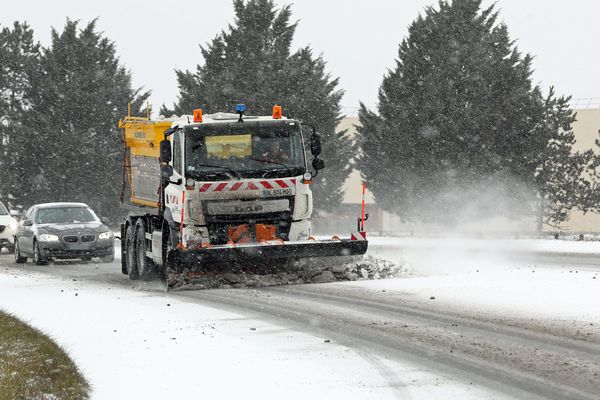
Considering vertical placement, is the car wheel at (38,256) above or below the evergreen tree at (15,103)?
below

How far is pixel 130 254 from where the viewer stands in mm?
20219

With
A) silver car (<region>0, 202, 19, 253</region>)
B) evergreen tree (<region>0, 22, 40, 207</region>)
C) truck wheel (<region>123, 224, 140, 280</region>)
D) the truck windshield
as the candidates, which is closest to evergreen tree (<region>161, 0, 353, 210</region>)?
evergreen tree (<region>0, 22, 40, 207</region>)

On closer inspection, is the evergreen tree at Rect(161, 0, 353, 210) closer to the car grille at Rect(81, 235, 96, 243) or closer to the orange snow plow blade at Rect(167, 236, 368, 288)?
the car grille at Rect(81, 235, 96, 243)

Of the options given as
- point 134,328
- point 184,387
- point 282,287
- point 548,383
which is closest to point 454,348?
point 548,383

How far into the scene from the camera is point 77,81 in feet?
196

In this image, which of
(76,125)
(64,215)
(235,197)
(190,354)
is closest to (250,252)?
(235,197)

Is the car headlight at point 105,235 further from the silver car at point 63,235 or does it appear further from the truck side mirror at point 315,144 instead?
the truck side mirror at point 315,144

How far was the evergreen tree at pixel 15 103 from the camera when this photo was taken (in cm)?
5975

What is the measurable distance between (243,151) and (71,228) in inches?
340

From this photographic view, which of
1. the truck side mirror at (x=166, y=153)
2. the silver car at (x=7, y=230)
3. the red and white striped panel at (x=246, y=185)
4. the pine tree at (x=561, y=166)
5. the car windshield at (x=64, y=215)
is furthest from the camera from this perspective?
the pine tree at (x=561, y=166)

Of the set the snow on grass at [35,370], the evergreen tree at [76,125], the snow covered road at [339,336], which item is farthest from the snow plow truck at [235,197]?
the evergreen tree at [76,125]

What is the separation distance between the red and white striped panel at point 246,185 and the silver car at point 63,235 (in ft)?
27.4

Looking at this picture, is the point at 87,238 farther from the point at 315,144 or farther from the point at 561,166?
the point at 561,166

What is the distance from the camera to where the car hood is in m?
24.1
